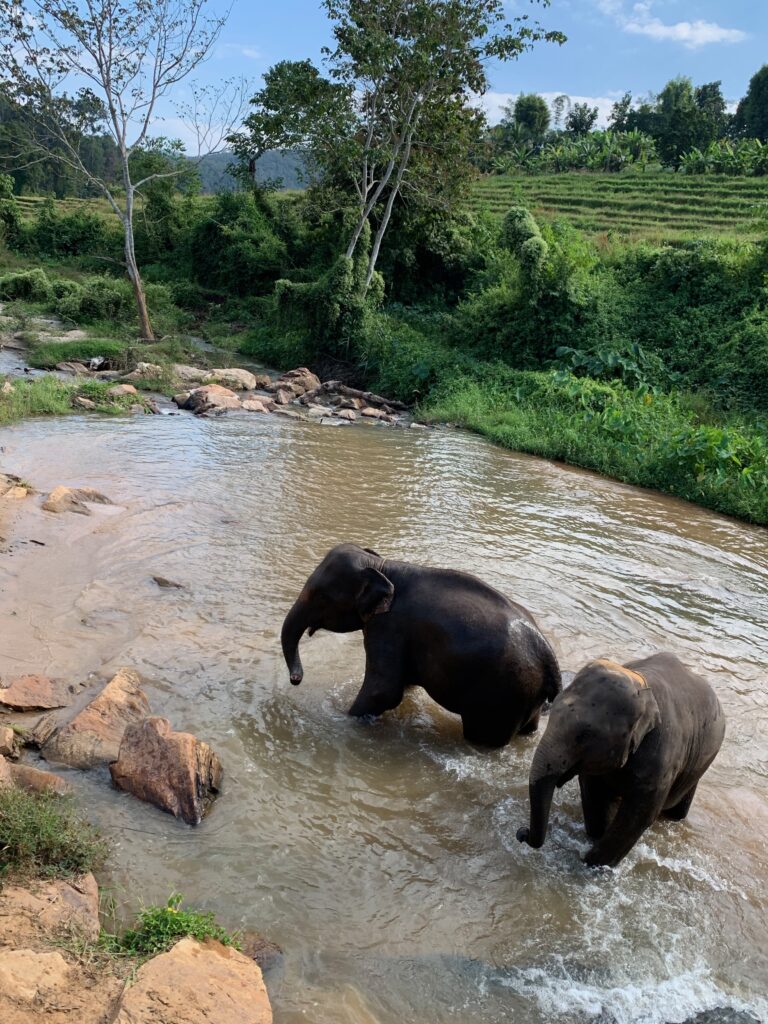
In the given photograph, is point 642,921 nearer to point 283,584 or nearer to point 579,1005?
point 579,1005

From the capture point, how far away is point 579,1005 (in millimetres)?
3479

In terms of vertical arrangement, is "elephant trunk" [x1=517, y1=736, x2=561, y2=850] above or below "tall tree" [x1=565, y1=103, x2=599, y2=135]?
below

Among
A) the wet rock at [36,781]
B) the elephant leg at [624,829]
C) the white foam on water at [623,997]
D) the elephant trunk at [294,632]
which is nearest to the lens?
the white foam on water at [623,997]

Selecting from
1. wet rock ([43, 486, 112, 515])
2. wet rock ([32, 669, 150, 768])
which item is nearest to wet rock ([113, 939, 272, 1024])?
wet rock ([32, 669, 150, 768])

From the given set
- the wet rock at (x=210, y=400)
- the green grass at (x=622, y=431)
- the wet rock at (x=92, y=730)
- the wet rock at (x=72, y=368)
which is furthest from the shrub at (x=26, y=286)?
the wet rock at (x=92, y=730)

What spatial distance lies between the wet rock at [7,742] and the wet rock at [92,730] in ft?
0.61

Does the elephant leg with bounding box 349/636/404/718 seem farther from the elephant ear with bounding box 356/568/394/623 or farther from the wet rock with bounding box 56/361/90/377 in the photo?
the wet rock with bounding box 56/361/90/377

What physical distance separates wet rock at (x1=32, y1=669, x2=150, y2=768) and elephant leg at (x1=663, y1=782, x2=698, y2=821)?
138 inches

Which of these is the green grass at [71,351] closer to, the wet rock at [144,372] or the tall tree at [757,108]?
the wet rock at [144,372]

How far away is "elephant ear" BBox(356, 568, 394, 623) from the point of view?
213 inches

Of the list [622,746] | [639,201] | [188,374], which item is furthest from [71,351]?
[639,201]

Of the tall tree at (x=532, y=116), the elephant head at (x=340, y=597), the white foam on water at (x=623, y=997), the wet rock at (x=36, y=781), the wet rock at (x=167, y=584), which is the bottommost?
the wet rock at (x=167, y=584)

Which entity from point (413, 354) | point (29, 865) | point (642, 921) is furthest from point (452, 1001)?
point (413, 354)

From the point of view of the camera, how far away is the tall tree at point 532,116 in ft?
222
